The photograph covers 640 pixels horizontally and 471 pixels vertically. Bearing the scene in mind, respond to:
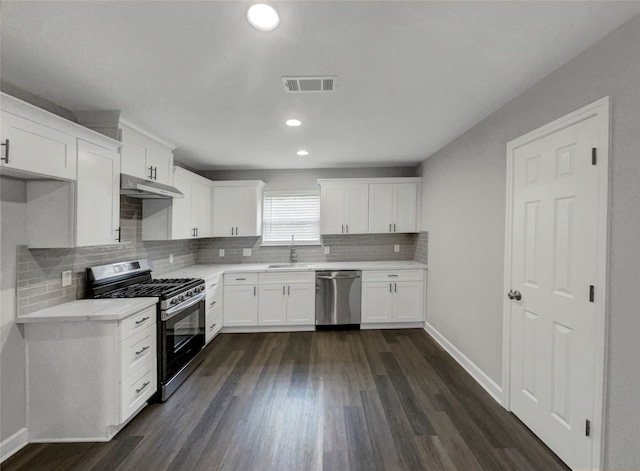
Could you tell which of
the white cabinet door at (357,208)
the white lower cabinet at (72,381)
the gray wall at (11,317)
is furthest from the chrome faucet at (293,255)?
the gray wall at (11,317)

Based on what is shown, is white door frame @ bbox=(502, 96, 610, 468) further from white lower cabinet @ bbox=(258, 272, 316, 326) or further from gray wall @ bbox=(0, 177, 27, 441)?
gray wall @ bbox=(0, 177, 27, 441)

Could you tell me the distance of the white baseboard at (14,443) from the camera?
68.8 inches

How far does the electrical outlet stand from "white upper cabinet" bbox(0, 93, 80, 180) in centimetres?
81

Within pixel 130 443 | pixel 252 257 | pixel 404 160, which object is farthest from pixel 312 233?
pixel 130 443

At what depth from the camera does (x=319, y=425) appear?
6.68 ft

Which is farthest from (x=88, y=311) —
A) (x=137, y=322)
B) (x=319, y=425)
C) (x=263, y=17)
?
(x=263, y=17)

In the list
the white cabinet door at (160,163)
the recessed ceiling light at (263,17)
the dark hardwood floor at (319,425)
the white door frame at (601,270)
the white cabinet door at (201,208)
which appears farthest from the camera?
the white cabinet door at (201,208)

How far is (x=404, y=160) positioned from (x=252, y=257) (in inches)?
118

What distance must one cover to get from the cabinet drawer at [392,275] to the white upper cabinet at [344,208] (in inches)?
28.6

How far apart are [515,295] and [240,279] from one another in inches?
129

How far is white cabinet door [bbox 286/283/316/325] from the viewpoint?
3902mm

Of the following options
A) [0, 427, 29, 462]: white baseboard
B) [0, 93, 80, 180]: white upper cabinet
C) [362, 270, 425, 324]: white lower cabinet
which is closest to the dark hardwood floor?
[0, 427, 29, 462]: white baseboard

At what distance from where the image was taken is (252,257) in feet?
14.9

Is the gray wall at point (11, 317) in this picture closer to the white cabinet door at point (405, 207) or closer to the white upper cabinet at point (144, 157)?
the white upper cabinet at point (144, 157)
